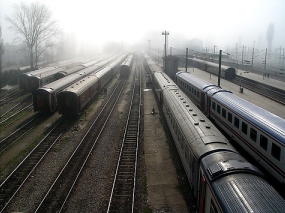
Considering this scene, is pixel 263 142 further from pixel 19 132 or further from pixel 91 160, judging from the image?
pixel 19 132

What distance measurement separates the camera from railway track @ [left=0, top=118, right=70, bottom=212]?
42.9ft

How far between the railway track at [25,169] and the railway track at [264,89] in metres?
21.3

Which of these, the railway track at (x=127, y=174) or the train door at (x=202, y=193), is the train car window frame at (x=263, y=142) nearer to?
the train door at (x=202, y=193)

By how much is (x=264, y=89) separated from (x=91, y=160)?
24200 millimetres

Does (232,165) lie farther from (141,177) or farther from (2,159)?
(2,159)

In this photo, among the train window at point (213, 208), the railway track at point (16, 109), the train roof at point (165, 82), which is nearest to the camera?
the train window at point (213, 208)

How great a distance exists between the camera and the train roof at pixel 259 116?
1138 centimetres

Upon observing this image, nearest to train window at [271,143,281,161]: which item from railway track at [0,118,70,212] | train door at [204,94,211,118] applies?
train door at [204,94,211,118]

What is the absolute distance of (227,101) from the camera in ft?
57.6

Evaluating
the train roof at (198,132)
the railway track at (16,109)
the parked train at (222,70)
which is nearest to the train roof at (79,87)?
the railway track at (16,109)

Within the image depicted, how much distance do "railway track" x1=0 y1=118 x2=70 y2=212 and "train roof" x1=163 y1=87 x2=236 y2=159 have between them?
8.82 meters

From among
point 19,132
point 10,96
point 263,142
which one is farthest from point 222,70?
point 263,142

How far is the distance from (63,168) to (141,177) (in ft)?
15.1

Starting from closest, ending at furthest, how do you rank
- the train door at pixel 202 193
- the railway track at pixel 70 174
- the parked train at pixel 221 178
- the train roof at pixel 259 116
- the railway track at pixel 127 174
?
the parked train at pixel 221 178, the train door at pixel 202 193, the train roof at pixel 259 116, the railway track at pixel 127 174, the railway track at pixel 70 174
